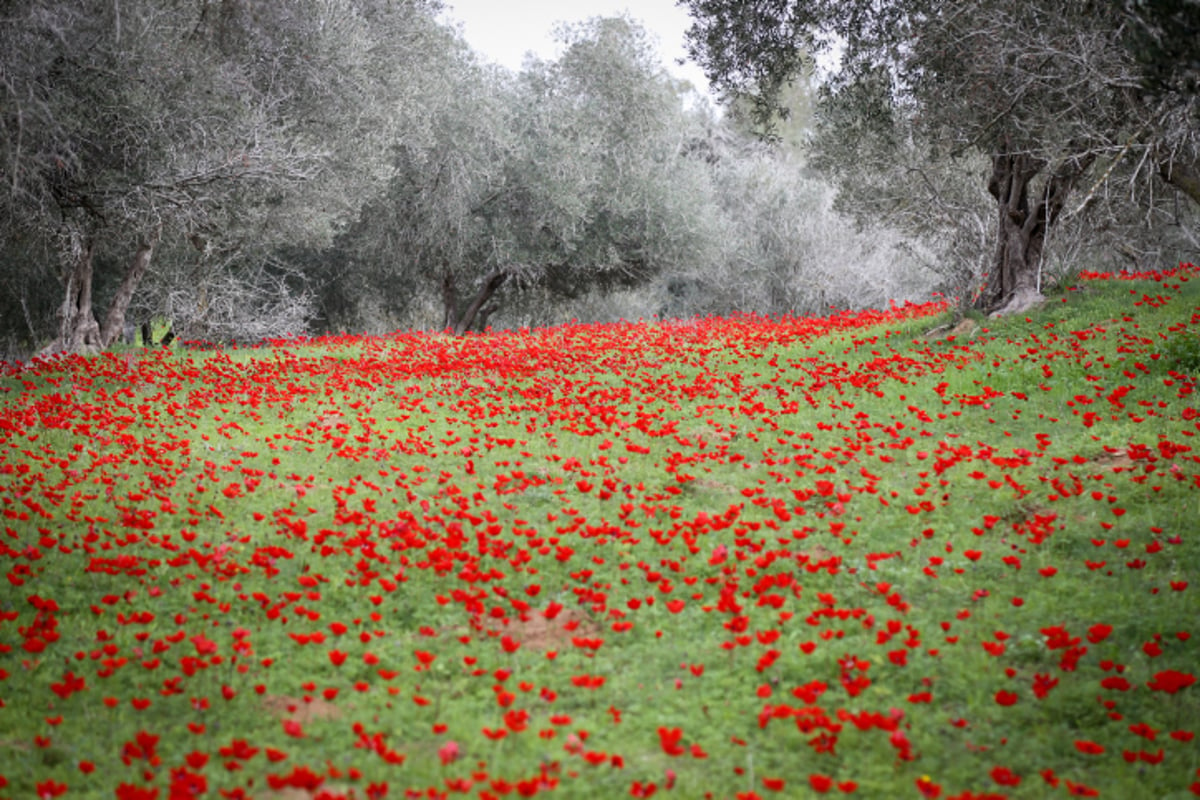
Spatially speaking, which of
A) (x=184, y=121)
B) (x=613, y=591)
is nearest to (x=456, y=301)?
(x=184, y=121)

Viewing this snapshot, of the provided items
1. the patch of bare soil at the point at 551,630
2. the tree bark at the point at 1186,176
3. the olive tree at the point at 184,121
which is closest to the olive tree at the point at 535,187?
the olive tree at the point at 184,121

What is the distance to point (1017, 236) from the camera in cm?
A: 1739

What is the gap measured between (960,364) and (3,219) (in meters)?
14.9

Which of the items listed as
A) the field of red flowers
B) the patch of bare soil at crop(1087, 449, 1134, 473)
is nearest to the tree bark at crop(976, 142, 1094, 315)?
the field of red flowers

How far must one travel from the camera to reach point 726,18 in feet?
47.1

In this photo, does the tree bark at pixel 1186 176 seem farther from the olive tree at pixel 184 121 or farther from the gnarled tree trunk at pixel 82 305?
the gnarled tree trunk at pixel 82 305

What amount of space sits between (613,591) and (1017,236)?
14.0 meters

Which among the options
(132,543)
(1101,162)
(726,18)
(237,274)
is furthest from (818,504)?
(237,274)

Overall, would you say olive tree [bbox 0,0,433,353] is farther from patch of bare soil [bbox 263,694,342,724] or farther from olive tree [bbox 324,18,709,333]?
patch of bare soil [bbox 263,694,342,724]

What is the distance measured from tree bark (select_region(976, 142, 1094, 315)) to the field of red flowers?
418cm

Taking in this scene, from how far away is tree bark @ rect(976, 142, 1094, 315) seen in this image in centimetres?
1673

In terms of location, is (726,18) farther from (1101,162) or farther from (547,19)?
(547,19)

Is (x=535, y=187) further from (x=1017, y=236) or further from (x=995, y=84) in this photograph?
(x=995, y=84)

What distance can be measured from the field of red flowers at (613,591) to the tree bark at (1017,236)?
13.7 ft
